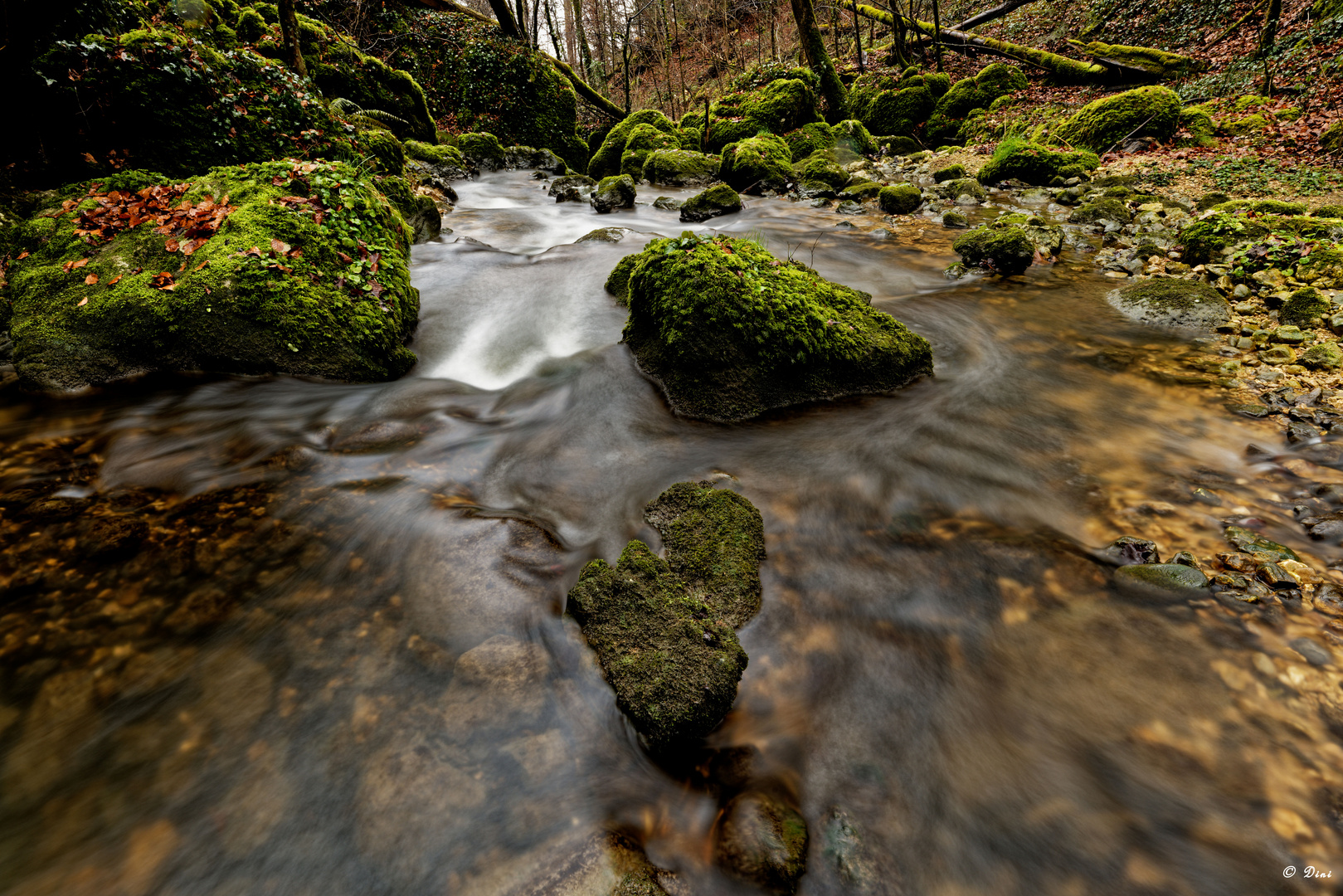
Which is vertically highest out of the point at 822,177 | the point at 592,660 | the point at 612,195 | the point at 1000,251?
the point at 822,177

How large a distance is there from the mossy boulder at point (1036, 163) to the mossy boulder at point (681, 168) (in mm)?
7466

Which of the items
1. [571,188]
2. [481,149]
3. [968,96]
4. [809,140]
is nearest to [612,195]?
[571,188]

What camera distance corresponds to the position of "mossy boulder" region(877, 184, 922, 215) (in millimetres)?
11977

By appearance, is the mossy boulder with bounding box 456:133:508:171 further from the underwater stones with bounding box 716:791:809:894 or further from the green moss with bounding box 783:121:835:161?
the underwater stones with bounding box 716:791:809:894

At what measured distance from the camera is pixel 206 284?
5.13m

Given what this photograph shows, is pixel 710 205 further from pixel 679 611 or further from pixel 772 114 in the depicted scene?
pixel 679 611

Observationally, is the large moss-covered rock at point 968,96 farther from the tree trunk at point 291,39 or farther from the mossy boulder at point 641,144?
the tree trunk at point 291,39

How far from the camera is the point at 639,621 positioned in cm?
294

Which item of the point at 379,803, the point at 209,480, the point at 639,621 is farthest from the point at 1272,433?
the point at 209,480

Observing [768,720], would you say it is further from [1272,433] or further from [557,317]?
[557,317]

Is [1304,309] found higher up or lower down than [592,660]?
higher up

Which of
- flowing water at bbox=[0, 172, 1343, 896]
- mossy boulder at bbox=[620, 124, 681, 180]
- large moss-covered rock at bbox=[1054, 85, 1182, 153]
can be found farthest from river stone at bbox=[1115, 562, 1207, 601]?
mossy boulder at bbox=[620, 124, 681, 180]

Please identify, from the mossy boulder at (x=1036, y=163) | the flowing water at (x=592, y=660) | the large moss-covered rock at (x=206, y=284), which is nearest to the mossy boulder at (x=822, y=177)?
the mossy boulder at (x=1036, y=163)

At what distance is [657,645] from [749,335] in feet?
9.84
